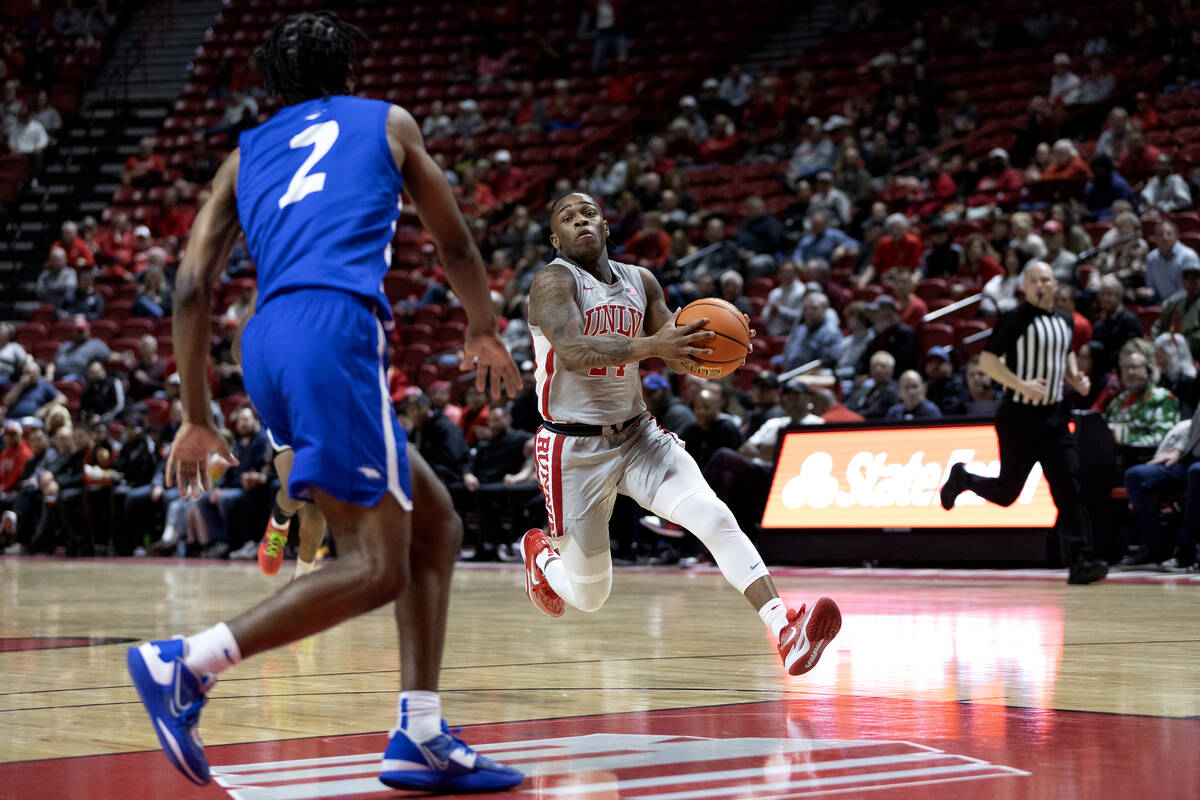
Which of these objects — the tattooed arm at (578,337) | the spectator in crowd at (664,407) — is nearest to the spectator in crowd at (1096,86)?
the spectator in crowd at (664,407)

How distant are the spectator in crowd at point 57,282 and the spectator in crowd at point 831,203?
1058cm

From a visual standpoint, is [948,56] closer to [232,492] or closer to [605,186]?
[605,186]

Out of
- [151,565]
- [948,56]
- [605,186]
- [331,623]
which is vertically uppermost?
[948,56]

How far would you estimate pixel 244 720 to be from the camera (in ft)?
13.9

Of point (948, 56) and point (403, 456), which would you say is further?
point (948, 56)

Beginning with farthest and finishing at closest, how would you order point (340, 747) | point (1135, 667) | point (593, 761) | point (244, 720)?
point (1135, 667) < point (244, 720) < point (340, 747) < point (593, 761)

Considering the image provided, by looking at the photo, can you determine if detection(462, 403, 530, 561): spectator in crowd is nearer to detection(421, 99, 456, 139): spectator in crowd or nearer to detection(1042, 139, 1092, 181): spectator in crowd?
detection(1042, 139, 1092, 181): spectator in crowd

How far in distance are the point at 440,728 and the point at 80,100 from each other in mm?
25683

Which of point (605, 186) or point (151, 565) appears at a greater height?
point (605, 186)

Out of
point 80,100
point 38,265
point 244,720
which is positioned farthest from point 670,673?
point 80,100

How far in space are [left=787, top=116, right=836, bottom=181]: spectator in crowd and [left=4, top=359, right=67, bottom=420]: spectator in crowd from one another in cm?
914

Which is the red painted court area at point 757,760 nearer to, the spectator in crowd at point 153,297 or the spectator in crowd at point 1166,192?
the spectator in crowd at point 1166,192

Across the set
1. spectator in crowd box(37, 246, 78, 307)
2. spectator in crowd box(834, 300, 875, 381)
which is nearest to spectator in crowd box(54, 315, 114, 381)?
spectator in crowd box(37, 246, 78, 307)

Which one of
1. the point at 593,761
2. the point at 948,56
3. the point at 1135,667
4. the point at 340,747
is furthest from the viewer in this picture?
the point at 948,56
